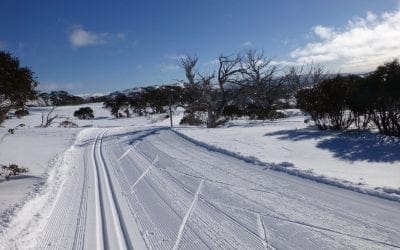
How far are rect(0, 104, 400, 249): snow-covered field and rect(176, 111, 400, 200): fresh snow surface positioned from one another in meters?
0.03

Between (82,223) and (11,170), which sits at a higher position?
(11,170)

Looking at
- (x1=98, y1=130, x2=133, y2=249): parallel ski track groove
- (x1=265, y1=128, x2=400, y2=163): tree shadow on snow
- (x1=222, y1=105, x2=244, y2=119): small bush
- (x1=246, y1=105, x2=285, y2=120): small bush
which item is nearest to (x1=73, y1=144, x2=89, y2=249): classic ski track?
(x1=98, y1=130, x2=133, y2=249): parallel ski track groove

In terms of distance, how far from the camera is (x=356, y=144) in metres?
13.5

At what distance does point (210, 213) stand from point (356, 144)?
812 cm

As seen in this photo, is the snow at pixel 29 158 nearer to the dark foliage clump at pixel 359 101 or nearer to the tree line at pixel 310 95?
the tree line at pixel 310 95

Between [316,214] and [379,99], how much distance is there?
9.67 metres

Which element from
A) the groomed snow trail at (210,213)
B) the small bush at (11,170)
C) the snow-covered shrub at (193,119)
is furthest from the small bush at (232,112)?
the groomed snow trail at (210,213)

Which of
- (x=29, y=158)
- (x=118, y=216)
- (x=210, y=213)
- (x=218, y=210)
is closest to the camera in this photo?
(x=210, y=213)

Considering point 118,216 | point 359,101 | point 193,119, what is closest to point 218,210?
point 118,216

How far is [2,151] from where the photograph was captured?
18281mm

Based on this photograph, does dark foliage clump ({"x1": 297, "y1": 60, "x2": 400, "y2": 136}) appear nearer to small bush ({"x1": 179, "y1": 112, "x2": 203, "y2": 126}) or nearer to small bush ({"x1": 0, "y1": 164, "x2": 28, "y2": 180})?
small bush ({"x1": 0, "y1": 164, "x2": 28, "y2": 180})

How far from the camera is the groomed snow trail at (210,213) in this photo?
5.68 meters

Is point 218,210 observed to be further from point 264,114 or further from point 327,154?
point 264,114

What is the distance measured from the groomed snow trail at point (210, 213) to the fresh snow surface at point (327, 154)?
0.55 meters
